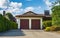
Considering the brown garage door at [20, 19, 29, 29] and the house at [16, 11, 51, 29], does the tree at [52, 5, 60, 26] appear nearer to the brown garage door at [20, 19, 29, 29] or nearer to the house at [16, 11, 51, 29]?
the house at [16, 11, 51, 29]

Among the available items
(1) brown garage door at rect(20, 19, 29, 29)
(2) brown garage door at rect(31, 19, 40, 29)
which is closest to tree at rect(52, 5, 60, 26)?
(2) brown garage door at rect(31, 19, 40, 29)

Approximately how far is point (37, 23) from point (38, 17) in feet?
4.32

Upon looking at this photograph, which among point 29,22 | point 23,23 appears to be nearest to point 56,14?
point 29,22

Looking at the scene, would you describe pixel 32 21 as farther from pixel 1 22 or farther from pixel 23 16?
pixel 1 22

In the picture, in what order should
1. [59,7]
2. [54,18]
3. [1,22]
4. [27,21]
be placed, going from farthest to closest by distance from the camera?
[27,21], [54,18], [59,7], [1,22]

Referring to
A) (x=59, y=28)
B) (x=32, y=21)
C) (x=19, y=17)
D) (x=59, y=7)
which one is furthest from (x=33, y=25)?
(x=59, y=7)

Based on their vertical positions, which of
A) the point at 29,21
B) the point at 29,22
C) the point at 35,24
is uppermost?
the point at 29,21

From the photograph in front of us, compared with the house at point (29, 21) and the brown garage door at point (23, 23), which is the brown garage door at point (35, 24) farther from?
the brown garage door at point (23, 23)

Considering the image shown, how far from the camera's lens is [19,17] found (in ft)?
127

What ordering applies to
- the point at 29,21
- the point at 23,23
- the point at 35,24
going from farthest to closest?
the point at 29,21 → the point at 23,23 → the point at 35,24

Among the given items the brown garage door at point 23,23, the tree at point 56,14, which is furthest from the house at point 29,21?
the tree at point 56,14

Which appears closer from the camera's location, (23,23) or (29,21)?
(23,23)

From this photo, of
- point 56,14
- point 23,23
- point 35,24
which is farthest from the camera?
point 23,23

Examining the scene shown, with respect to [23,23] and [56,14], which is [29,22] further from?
[56,14]
